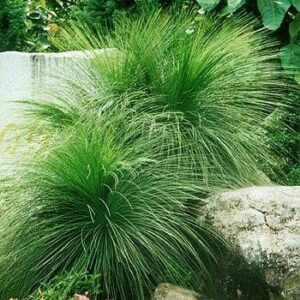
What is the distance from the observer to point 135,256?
361 cm

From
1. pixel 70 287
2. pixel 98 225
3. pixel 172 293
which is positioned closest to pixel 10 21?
pixel 98 225

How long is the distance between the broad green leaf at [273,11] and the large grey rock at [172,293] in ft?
7.04

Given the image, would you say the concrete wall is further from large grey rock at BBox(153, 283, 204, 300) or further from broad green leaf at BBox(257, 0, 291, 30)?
large grey rock at BBox(153, 283, 204, 300)

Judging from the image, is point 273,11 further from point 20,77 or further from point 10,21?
point 10,21

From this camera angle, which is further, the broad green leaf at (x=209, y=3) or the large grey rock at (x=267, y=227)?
the broad green leaf at (x=209, y=3)

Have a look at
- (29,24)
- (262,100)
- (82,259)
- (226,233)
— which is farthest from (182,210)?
(29,24)

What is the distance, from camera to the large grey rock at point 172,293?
11.5 feet

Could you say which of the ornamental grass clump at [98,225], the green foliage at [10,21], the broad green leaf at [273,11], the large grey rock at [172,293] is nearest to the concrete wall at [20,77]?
the green foliage at [10,21]

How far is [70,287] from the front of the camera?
348 centimetres

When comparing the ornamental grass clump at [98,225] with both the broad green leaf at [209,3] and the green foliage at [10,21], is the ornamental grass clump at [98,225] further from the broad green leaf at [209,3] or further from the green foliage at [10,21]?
the green foliage at [10,21]

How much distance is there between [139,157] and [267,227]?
2.51ft

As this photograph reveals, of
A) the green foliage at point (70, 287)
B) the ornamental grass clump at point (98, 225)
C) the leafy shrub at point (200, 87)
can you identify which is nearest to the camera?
the green foliage at point (70, 287)

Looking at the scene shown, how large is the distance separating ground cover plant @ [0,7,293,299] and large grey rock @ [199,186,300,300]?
0.12 metres

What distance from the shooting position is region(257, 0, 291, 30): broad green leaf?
4980 millimetres
